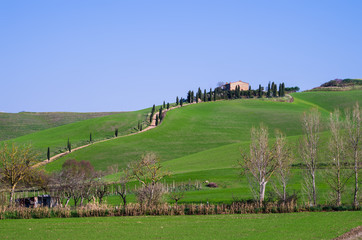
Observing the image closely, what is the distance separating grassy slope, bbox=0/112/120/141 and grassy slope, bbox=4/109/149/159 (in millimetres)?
19714

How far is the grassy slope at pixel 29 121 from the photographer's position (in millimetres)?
152462

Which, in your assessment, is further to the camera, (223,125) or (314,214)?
(223,125)

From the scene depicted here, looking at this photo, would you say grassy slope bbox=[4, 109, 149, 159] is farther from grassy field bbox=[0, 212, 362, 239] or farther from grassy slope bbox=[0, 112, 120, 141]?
grassy field bbox=[0, 212, 362, 239]

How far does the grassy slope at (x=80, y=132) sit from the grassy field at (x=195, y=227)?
7373cm

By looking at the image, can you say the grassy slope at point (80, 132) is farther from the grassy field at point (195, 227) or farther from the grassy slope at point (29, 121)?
the grassy field at point (195, 227)

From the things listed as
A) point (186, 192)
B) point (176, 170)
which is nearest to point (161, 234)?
point (186, 192)

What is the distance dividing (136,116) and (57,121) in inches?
1947

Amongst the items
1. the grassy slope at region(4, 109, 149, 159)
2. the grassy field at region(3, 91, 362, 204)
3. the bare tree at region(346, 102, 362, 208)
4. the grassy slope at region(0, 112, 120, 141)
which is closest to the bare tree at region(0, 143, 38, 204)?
the grassy field at region(3, 91, 362, 204)

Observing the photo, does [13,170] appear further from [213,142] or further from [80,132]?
[80,132]

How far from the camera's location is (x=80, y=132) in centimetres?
12938

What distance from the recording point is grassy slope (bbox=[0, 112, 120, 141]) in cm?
15246

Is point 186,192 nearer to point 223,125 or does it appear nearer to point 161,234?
point 161,234

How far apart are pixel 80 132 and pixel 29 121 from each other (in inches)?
2104

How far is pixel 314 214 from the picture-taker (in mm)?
37375
